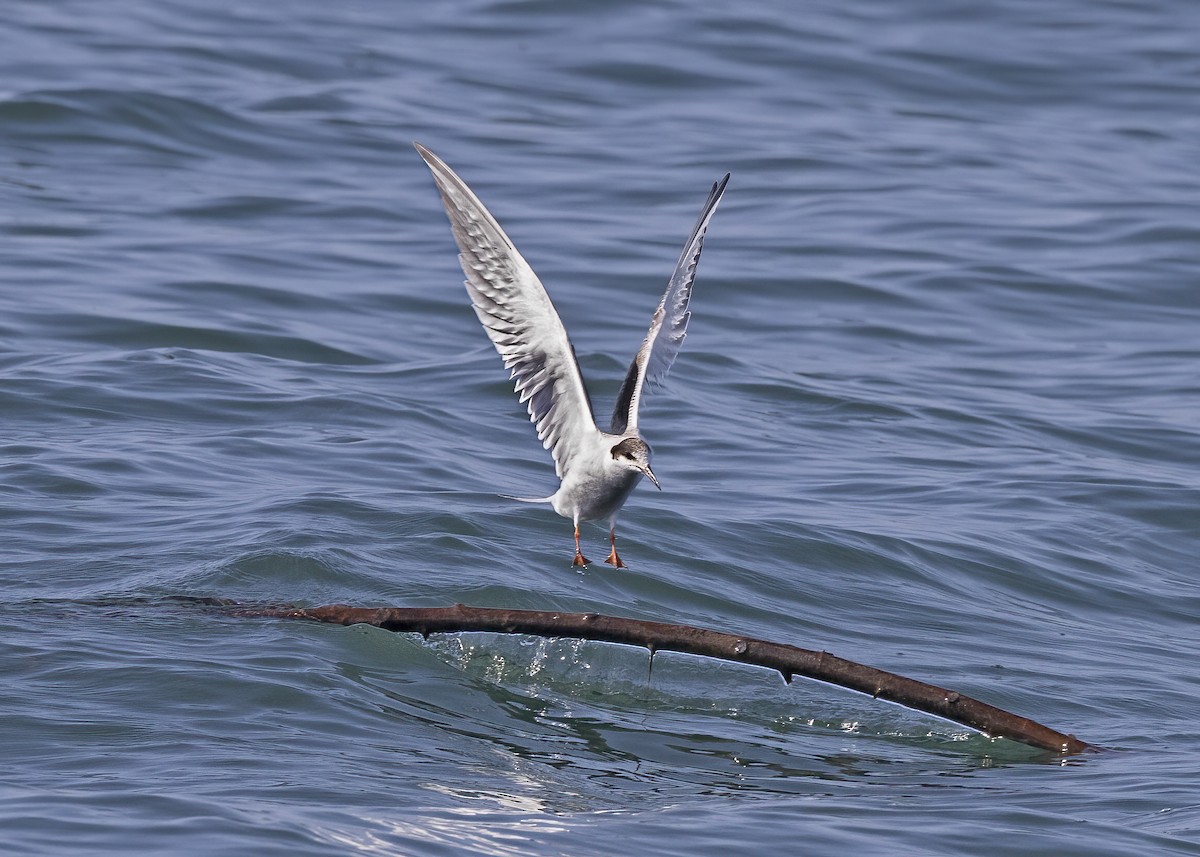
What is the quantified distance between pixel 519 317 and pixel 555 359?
0.81ft

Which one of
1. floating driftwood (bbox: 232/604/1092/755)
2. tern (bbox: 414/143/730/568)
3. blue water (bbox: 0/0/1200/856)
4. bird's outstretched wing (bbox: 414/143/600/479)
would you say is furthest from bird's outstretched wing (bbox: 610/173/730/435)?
floating driftwood (bbox: 232/604/1092/755)

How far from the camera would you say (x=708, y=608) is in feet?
31.1

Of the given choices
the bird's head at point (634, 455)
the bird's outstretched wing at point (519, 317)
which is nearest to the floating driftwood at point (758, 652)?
the bird's head at point (634, 455)

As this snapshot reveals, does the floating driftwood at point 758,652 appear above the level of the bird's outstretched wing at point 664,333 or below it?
below

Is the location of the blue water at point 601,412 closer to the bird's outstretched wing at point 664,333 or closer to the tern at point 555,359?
the tern at point 555,359

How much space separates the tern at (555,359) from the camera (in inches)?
301

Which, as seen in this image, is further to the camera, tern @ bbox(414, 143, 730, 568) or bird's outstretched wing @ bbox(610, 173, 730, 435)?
bird's outstretched wing @ bbox(610, 173, 730, 435)

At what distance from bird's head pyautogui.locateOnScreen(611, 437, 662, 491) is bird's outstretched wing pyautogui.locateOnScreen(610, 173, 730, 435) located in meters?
0.27

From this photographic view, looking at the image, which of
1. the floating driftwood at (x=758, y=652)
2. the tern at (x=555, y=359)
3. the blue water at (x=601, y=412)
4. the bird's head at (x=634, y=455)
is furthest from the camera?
the tern at (x=555, y=359)

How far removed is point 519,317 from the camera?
25.7 feet

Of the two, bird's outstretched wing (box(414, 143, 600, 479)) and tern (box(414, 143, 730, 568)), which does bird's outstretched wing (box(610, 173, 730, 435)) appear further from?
bird's outstretched wing (box(414, 143, 600, 479))

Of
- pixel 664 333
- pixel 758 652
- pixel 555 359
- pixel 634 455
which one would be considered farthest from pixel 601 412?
pixel 758 652

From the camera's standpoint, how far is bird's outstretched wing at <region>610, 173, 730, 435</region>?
7879 millimetres

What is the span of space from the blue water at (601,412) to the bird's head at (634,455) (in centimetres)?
111
